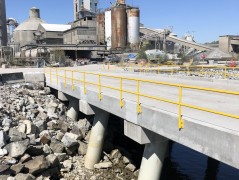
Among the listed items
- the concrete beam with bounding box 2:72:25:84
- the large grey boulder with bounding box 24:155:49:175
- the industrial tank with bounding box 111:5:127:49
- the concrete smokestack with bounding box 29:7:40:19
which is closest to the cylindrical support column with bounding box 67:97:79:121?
the large grey boulder with bounding box 24:155:49:175

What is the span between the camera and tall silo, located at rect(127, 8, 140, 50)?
245ft

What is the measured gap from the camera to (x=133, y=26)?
2960 inches

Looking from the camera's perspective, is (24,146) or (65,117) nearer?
(24,146)

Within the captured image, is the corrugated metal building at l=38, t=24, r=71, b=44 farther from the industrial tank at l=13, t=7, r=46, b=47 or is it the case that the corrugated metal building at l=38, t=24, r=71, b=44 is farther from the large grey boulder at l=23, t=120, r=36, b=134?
the large grey boulder at l=23, t=120, r=36, b=134

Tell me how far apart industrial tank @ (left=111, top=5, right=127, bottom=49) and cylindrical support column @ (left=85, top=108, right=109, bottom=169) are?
60.6 meters

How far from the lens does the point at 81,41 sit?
77.8 metres

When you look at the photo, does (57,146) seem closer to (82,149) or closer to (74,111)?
(82,149)

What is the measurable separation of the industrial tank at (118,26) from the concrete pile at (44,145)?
5578cm

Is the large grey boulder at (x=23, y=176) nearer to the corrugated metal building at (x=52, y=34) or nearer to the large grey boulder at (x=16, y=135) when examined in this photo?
the large grey boulder at (x=16, y=135)

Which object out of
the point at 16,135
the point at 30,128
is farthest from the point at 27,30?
the point at 16,135

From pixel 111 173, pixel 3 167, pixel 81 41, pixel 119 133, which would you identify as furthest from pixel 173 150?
pixel 81 41

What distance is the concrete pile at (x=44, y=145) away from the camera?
11060mm

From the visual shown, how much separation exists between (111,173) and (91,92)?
3600 millimetres

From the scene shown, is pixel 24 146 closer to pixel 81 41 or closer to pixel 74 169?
pixel 74 169
